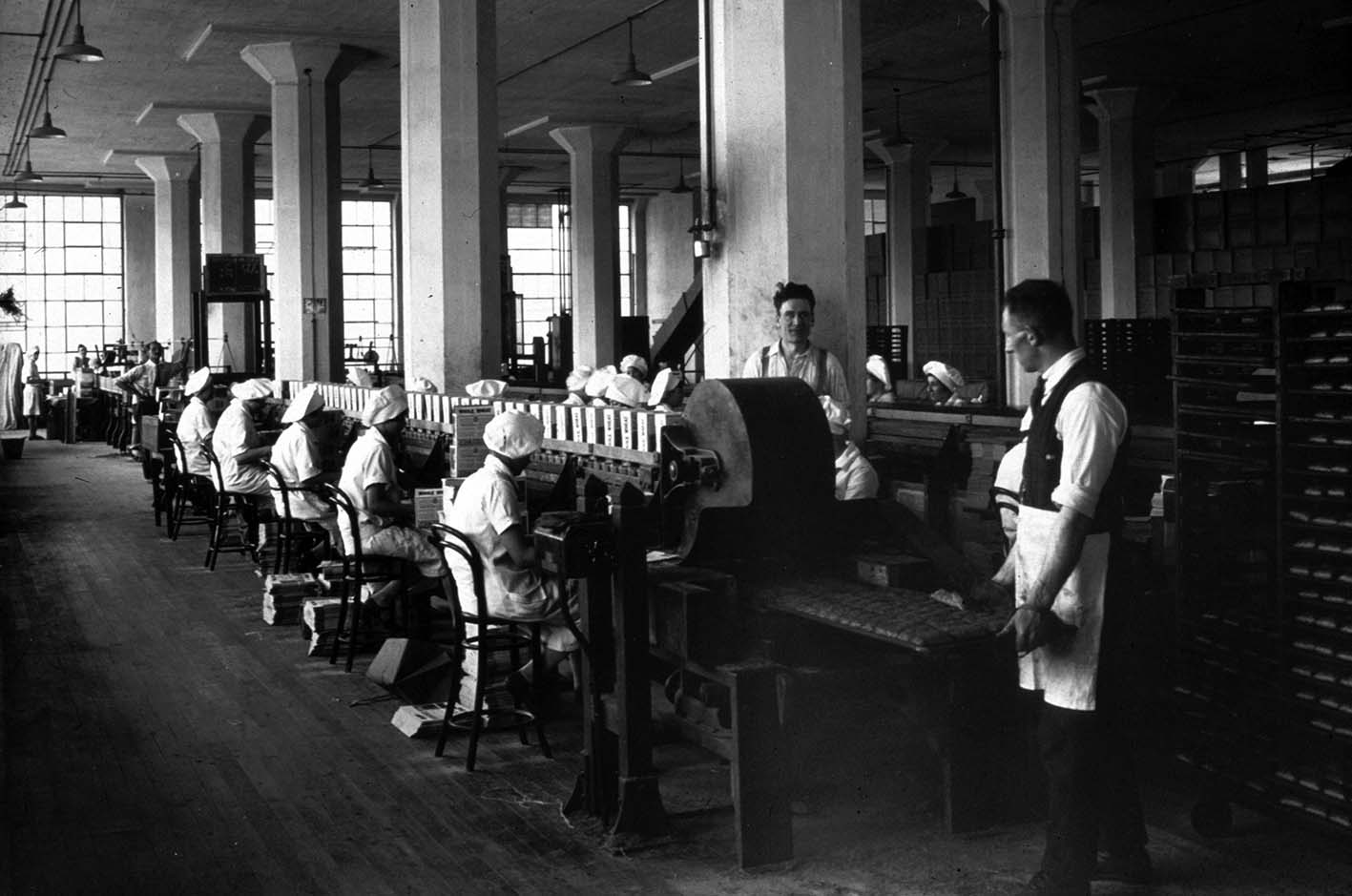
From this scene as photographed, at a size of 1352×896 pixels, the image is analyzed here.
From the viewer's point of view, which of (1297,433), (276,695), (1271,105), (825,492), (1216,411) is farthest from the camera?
(1271,105)

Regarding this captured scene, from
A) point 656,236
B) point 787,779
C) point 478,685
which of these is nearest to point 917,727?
point 787,779

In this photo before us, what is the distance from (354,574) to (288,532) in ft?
5.93

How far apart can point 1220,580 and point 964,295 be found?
63.5 ft

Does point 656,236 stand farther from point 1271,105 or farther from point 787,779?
point 787,779

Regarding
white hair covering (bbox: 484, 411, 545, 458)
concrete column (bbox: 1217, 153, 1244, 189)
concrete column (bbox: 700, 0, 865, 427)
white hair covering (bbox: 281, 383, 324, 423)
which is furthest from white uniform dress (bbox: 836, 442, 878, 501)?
concrete column (bbox: 1217, 153, 1244, 189)

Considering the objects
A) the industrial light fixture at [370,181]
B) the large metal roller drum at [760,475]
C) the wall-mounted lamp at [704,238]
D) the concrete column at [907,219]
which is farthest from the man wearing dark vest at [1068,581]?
the industrial light fixture at [370,181]

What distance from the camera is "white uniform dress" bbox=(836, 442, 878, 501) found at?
638 cm

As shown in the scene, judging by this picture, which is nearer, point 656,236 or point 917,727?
point 917,727

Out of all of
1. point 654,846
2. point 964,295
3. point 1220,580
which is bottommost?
point 654,846

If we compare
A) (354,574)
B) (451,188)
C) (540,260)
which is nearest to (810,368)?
(354,574)

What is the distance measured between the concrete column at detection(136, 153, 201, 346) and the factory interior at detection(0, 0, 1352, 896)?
8.23 metres

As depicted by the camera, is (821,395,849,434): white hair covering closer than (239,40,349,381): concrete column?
Yes

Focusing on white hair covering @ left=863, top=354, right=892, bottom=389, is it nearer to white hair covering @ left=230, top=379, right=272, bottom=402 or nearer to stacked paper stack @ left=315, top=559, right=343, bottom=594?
white hair covering @ left=230, top=379, right=272, bottom=402

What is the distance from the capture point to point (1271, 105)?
71.7 feet
